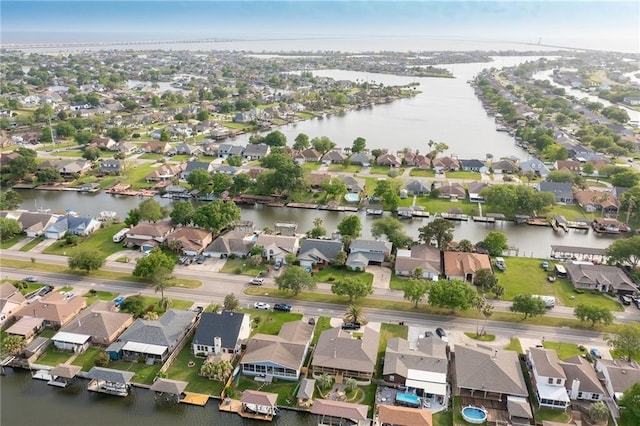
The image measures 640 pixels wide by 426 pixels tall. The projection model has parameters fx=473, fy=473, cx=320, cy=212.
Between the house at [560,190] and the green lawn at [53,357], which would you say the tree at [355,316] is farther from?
the house at [560,190]

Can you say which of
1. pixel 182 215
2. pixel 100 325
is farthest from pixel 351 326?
pixel 182 215

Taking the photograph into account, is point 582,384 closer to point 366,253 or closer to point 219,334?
point 366,253

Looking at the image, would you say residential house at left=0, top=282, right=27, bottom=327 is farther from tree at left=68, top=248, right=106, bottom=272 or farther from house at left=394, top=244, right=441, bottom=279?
house at left=394, top=244, right=441, bottom=279

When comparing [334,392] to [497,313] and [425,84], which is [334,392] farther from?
[425,84]

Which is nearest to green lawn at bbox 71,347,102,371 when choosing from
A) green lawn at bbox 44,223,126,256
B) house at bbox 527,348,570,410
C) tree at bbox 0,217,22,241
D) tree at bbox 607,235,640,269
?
green lawn at bbox 44,223,126,256

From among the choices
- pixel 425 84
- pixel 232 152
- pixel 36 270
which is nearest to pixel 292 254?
pixel 36 270

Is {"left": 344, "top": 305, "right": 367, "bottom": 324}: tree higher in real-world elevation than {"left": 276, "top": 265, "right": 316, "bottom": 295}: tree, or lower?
lower
